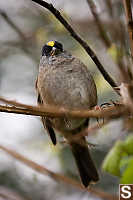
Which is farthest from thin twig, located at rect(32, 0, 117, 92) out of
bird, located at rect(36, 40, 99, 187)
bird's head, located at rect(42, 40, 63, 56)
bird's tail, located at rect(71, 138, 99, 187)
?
bird's head, located at rect(42, 40, 63, 56)

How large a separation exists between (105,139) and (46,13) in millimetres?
1640

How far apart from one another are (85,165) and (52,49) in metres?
1.11

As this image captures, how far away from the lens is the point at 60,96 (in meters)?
3.18

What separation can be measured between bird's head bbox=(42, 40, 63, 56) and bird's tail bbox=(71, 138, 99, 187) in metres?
0.88

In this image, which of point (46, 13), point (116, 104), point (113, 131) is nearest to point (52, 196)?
point (113, 131)

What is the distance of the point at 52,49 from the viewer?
362 cm

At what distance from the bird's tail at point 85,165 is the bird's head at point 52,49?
88 centimetres

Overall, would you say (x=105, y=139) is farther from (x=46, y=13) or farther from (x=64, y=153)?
(x=46, y=13)

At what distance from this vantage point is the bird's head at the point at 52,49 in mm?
3595

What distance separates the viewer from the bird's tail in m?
3.11

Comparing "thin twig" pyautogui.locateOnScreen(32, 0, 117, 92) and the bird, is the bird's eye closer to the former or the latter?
the bird

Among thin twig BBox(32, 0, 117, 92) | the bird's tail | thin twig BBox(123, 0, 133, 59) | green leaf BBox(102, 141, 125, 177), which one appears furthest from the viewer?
the bird's tail

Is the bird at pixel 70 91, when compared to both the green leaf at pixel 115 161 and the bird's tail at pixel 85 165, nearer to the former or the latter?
the bird's tail at pixel 85 165

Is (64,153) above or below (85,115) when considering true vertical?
below
